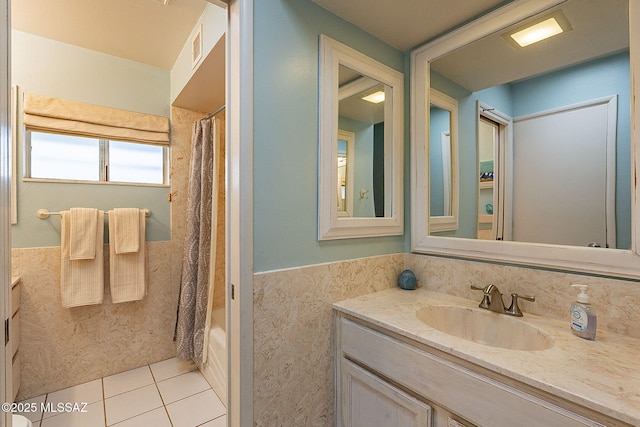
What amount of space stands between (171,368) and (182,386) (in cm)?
30

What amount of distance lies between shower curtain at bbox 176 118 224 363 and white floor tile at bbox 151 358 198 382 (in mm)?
165

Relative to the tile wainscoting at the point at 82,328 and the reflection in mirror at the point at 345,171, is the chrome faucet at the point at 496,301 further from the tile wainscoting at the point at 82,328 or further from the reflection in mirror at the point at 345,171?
the tile wainscoting at the point at 82,328

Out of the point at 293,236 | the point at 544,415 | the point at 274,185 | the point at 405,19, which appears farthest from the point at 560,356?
the point at 405,19

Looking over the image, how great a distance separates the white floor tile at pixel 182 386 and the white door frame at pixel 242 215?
3.45 feet

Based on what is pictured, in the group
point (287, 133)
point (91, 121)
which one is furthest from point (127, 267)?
point (287, 133)

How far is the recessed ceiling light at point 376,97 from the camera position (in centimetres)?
149

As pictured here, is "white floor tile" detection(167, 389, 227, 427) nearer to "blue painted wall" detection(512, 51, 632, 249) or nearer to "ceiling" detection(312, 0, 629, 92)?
"blue painted wall" detection(512, 51, 632, 249)

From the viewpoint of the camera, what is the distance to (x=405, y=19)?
133 cm

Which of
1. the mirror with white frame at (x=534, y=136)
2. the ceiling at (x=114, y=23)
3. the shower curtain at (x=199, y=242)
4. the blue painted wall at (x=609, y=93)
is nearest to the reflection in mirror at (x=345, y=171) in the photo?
the mirror with white frame at (x=534, y=136)

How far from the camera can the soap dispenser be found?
916 millimetres

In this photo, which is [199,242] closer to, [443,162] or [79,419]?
[79,419]

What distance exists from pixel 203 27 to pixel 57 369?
2.41m

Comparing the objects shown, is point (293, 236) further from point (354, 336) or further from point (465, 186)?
point (465, 186)

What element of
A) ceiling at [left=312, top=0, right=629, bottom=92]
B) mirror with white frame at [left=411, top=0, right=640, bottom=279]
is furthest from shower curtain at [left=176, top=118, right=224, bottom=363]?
mirror with white frame at [left=411, top=0, right=640, bottom=279]
